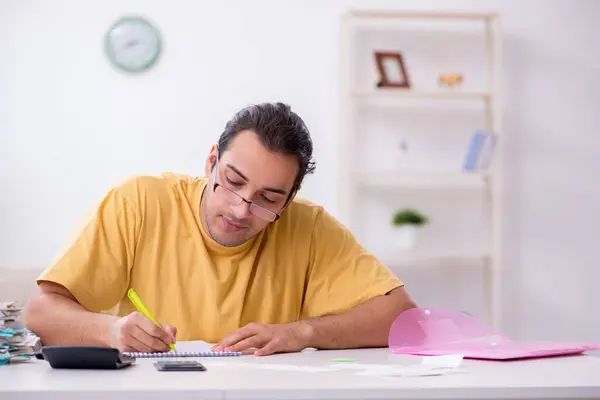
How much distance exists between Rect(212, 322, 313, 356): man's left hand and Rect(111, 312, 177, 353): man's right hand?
0.42ft

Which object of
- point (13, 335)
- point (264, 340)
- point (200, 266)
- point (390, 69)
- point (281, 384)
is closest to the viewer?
point (281, 384)

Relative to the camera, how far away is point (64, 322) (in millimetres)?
1725

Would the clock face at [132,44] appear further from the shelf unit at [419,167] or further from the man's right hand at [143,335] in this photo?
the man's right hand at [143,335]

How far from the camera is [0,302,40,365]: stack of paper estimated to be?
1.47 m

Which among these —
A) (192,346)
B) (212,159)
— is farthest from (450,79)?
(192,346)

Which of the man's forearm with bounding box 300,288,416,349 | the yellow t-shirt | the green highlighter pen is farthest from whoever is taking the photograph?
the yellow t-shirt

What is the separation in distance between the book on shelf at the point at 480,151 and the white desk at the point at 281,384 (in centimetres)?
260

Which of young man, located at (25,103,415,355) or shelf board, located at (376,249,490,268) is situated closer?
young man, located at (25,103,415,355)

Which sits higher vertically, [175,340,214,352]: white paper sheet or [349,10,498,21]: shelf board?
[349,10,498,21]: shelf board

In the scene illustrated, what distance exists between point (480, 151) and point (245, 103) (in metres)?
1.16

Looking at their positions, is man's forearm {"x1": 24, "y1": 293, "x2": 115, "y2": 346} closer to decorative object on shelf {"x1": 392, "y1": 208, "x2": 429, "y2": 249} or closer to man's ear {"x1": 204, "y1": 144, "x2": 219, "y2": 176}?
man's ear {"x1": 204, "y1": 144, "x2": 219, "y2": 176}

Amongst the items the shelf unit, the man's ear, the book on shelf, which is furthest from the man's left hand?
the book on shelf

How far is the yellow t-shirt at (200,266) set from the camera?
1.95 metres

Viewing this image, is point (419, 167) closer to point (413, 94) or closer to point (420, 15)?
point (413, 94)
